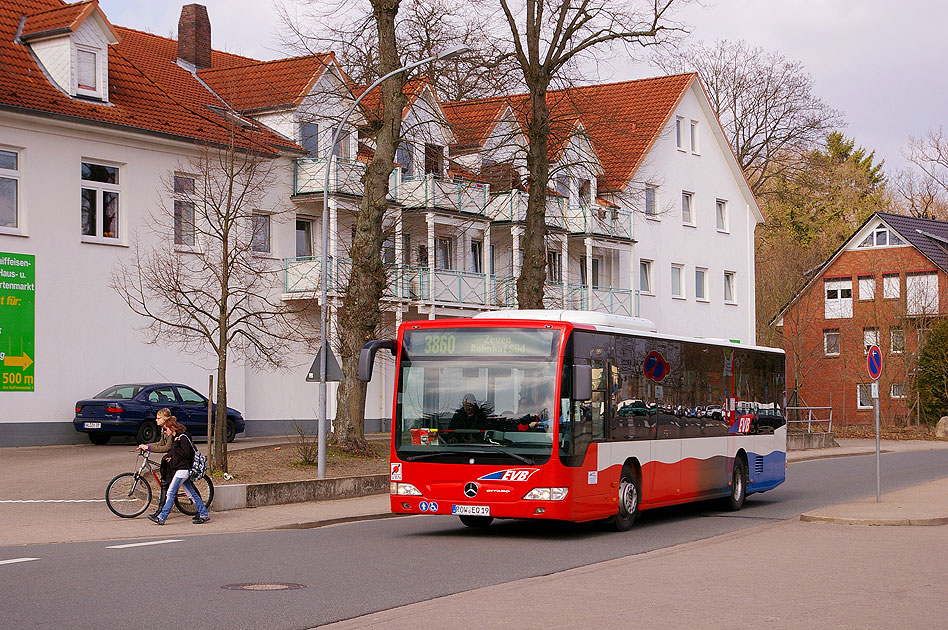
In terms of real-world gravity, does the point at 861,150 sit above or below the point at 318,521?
above

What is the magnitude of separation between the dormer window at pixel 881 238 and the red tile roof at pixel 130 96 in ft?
115

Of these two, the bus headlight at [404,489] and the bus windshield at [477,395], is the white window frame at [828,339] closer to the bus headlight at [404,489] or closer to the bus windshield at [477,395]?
the bus windshield at [477,395]

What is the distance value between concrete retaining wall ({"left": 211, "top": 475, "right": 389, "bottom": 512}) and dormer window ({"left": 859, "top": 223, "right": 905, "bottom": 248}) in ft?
145

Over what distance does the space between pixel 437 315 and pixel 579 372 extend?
2550cm

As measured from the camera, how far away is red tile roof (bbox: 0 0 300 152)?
29.6 m

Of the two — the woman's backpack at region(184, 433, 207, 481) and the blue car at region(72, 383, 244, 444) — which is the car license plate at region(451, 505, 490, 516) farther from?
the blue car at region(72, 383, 244, 444)

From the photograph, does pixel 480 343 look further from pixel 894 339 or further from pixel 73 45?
pixel 894 339

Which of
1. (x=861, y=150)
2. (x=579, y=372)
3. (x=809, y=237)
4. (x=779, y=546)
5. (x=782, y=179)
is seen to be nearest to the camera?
(x=779, y=546)

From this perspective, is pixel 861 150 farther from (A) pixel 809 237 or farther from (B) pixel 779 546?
(B) pixel 779 546

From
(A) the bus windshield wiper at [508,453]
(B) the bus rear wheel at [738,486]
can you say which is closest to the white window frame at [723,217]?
(B) the bus rear wheel at [738,486]

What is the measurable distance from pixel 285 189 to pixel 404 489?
22.8 m

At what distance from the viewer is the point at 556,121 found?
95.8 feet

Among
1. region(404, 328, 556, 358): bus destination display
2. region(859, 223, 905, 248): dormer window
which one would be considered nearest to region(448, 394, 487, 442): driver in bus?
region(404, 328, 556, 358): bus destination display

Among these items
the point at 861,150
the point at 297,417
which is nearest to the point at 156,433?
the point at 297,417
